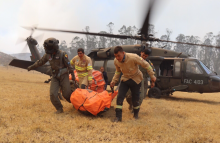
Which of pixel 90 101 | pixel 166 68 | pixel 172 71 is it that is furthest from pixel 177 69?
pixel 90 101

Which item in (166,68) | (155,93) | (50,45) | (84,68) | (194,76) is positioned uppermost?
(50,45)

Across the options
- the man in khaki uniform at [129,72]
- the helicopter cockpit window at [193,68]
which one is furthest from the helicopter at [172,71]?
the man in khaki uniform at [129,72]

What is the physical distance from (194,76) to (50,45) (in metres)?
6.48

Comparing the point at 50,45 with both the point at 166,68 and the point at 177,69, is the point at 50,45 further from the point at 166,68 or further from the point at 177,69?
the point at 166,68

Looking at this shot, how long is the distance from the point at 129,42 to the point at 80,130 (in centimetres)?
5224

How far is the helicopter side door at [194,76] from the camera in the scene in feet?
24.0

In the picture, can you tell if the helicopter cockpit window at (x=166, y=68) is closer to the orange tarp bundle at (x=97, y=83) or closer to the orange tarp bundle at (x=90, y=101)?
the orange tarp bundle at (x=97, y=83)

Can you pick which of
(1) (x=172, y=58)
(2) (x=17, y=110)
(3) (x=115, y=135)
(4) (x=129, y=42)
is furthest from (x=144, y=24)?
(4) (x=129, y=42)

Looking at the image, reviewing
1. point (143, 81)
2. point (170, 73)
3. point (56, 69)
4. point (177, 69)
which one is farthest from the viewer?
point (170, 73)

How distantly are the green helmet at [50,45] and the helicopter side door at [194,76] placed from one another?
6.12 m

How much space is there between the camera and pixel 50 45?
3.99m

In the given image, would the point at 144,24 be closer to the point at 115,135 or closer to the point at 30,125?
the point at 115,135

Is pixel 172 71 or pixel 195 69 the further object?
pixel 172 71

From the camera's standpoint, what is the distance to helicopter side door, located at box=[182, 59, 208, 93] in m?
7.32
